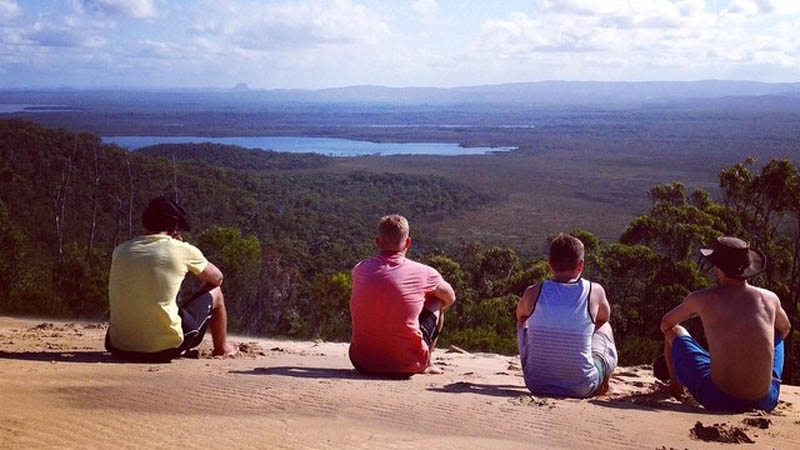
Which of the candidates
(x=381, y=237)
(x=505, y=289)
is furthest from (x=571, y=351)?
(x=505, y=289)

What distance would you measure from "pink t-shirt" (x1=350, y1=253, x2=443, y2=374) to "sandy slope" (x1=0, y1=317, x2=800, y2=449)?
186 millimetres

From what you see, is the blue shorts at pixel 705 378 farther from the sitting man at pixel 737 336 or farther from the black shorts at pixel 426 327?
the black shorts at pixel 426 327

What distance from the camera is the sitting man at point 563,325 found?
5883 mm

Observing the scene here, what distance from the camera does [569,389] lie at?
5965mm

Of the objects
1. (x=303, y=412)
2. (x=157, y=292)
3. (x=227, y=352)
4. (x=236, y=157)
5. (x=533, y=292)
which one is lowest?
(x=236, y=157)

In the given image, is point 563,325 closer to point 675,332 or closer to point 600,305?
point 600,305

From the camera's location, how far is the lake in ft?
387

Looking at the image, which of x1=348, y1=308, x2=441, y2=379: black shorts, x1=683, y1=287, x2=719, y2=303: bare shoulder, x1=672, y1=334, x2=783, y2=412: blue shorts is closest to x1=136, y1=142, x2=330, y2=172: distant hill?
x1=348, y1=308, x2=441, y2=379: black shorts

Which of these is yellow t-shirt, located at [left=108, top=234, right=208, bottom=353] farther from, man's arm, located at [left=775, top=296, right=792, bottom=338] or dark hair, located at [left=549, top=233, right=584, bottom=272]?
man's arm, located at [left=775, top=296, right=792, bottom=338]

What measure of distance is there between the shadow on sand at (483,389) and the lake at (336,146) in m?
107

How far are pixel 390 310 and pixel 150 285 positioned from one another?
178 centimetres

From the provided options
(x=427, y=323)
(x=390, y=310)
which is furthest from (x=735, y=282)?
(x=390, y=310)

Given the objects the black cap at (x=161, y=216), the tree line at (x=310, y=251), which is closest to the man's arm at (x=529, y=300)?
the black cap at (x=161, y=216)

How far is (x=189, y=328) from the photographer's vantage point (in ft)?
21.8
